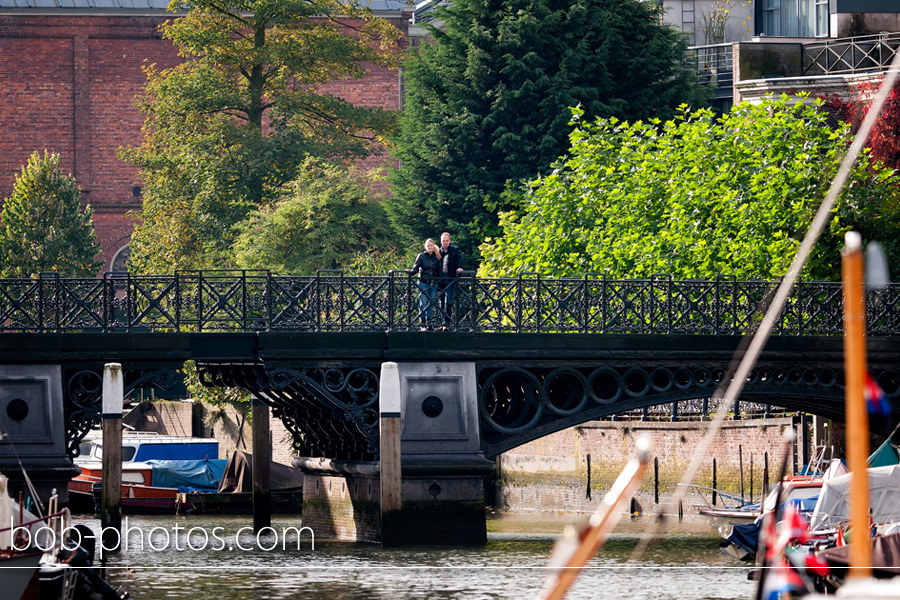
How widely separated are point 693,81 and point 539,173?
7.34 m

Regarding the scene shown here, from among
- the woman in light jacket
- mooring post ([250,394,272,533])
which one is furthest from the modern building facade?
the woman in light jacket

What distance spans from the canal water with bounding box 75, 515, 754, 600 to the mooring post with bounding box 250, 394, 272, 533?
2816 millimetres

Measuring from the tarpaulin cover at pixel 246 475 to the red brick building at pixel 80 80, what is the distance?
19.9m

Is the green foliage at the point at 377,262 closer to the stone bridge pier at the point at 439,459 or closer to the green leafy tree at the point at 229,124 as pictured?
the green leafy tree at the point at 229,124

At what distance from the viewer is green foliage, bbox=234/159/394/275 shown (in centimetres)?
4591

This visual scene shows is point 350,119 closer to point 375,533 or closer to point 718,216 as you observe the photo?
point 718,216

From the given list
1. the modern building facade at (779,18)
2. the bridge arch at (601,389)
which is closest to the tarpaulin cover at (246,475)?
the bridge arch at (601,389)

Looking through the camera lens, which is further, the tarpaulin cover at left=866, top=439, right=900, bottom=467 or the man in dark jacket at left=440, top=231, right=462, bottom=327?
the tarpaulin cover at left=866, top=439, right=900, bottom=467

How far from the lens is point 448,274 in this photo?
3027 cm

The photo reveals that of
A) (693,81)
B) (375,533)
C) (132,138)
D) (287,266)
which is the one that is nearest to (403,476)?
(375,533)

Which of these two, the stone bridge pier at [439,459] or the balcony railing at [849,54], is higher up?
the balcony railing at [849,54]

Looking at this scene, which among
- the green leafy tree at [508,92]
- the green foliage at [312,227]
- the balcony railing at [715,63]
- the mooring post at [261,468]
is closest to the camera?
the mooring post at [261,468]

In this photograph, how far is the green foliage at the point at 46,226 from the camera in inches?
2351

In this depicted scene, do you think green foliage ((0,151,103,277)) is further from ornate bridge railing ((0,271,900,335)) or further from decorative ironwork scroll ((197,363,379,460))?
ornate bridge railing ((0,271,900,335))
